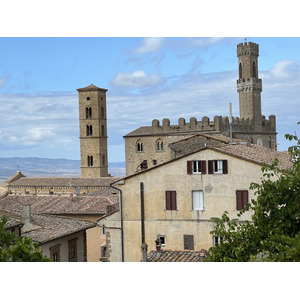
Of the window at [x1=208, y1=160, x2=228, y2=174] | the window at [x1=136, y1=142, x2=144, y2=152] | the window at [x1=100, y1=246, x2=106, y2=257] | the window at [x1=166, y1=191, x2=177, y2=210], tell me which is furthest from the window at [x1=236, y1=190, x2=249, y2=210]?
the window at [x1=136, y1=142, x2=144, y2=152]

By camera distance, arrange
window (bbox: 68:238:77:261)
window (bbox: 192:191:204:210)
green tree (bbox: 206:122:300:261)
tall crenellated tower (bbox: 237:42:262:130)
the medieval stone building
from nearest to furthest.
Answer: green tree (bbox: 206:122:300:261) < window (bbox: 192:191:204:210) < window (bbox: 68:238:77:261) < the medieval stone building < tall crenellated tower (bbox: 237:42:262:130)

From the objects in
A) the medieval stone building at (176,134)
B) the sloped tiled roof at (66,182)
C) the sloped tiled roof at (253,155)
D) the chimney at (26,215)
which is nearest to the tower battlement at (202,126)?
the medieval stone building at (176,134)

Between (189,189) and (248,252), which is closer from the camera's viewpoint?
(248,252)

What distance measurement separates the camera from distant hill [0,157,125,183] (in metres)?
64.3

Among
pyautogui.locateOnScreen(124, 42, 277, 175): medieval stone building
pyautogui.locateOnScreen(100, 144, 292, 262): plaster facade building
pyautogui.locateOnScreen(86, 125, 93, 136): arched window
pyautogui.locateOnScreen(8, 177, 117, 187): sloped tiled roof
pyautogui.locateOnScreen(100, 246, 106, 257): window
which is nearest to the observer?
pyautogui.locateOnScreen(100, 144, 292, 262): plaster facade building

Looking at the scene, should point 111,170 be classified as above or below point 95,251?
above

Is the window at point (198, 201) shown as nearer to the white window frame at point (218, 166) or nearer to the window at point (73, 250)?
the white window frame at point (218, 166)

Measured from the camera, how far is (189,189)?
1562cm

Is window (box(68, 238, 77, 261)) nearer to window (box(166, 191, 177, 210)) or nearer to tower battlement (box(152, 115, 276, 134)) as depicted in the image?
window (box(166, 191, 177, 210))

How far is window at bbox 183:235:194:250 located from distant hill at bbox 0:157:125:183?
45.3 metres

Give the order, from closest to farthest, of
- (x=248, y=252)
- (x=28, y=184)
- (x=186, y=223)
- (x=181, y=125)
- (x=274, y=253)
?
1. (x=274, y=253)
2. (x=248, y=252)
3. (x=186, y=223)
4. (x=181, y=125)
5. (x=28, y=184)
